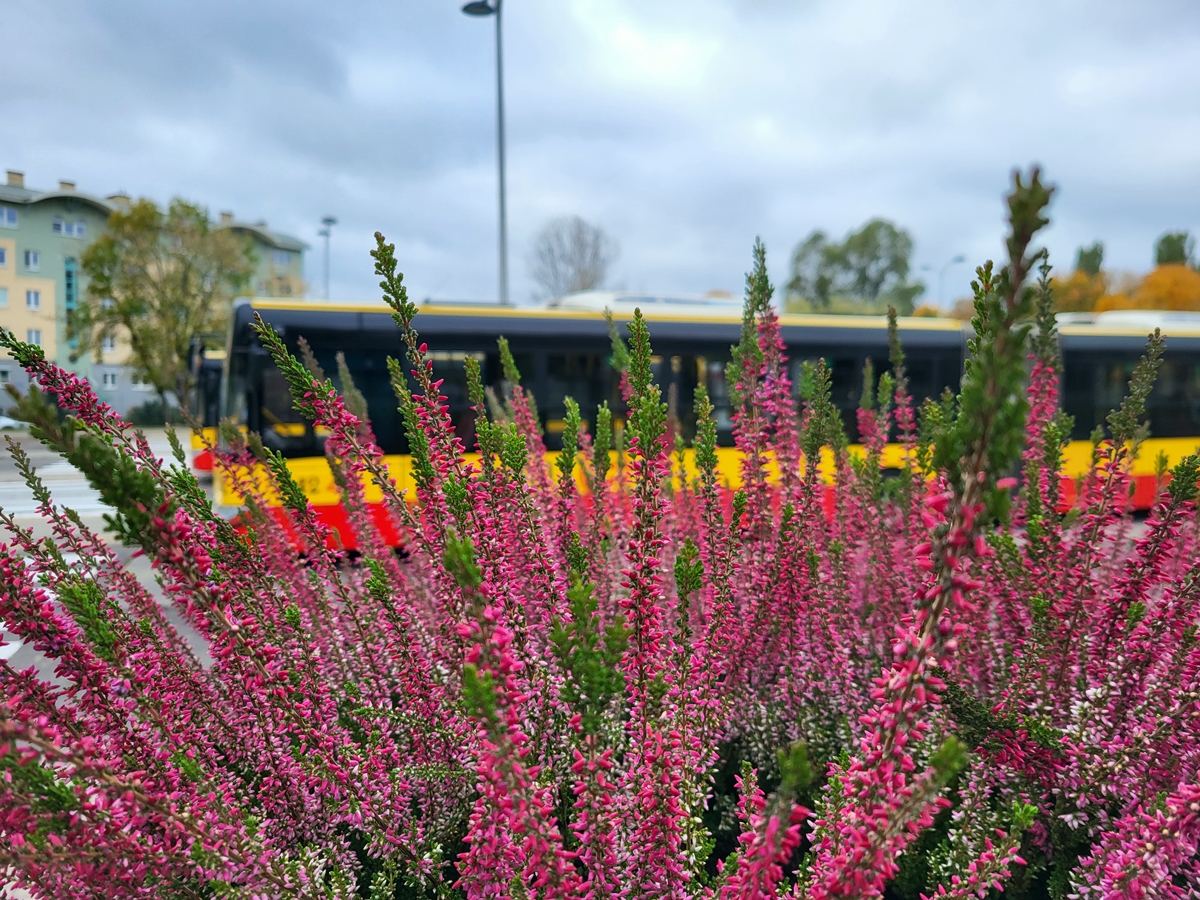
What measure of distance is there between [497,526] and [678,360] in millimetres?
7519

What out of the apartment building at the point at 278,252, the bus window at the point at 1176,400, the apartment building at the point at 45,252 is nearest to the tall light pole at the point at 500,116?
the bus window at the point at 1176,400

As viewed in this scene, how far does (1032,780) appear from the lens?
230cm

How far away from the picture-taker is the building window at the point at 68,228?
38.9m

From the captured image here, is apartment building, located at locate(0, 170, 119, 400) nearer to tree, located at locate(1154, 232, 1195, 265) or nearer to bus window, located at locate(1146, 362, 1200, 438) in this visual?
bus window, located at locate(1146, 362, 1200, 438)

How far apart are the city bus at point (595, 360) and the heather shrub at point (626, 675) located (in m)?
3.96

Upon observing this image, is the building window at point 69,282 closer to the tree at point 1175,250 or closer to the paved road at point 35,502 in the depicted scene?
the paved road at point 35,502

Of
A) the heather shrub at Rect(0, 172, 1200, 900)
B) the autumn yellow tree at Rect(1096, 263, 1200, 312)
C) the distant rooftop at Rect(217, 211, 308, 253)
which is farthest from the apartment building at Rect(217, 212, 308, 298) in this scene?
the autumn yellow tree at Rect(1096, 263, 1200, 312)

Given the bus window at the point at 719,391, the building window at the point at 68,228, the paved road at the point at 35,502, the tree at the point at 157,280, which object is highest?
the building window at the point at 68,228

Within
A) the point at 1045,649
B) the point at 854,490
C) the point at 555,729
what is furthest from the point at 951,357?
the point at 555,729

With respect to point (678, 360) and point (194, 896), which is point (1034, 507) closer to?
point (194, 896)

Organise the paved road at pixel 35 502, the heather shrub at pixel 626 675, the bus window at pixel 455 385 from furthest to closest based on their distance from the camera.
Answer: the bus window at pixel 455 385 < the paved road at pixel 35 502 < the heather shrub at pixel 626 675

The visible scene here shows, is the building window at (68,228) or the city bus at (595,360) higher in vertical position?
the building window at (68,228)

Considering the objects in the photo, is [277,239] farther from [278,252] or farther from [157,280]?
[157,280]

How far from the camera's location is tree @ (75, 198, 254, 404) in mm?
27609
